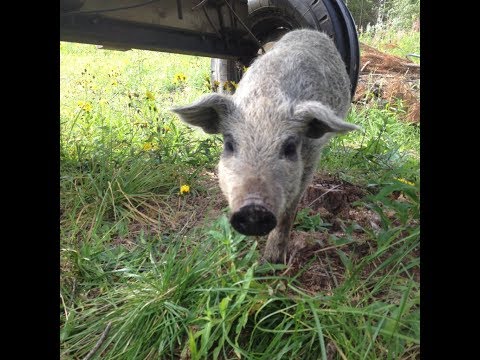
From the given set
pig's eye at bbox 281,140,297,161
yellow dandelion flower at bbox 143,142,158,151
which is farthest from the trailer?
pig's eye at bbox 281,140,297,161

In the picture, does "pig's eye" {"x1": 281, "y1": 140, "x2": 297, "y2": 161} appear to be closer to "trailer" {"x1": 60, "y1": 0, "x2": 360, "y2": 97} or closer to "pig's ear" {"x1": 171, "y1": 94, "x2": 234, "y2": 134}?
"pig's ear" {"x1": 171, "y1": 94, "x2": 234, "y2": 134}

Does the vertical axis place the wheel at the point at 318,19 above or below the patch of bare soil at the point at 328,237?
above

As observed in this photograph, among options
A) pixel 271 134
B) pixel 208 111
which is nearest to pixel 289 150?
pixel 271 134

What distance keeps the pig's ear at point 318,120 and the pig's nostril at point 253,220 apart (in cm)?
81

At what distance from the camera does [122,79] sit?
8.52 m

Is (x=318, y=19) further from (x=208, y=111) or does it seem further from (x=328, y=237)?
(x=328, y=237)

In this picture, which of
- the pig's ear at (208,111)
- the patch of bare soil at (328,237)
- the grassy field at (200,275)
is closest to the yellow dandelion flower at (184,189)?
the grassy field at (200,275)

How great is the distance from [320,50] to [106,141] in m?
2.37

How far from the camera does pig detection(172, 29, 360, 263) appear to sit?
238cm

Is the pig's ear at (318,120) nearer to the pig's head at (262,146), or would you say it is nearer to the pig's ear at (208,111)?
the pig's head at (262,146)

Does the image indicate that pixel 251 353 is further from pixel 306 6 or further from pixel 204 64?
pixel 204 64

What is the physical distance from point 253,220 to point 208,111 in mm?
1139

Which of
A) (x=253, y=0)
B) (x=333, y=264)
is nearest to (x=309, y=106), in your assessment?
(x=333, y=264)

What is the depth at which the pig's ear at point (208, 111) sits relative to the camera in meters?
2.98
